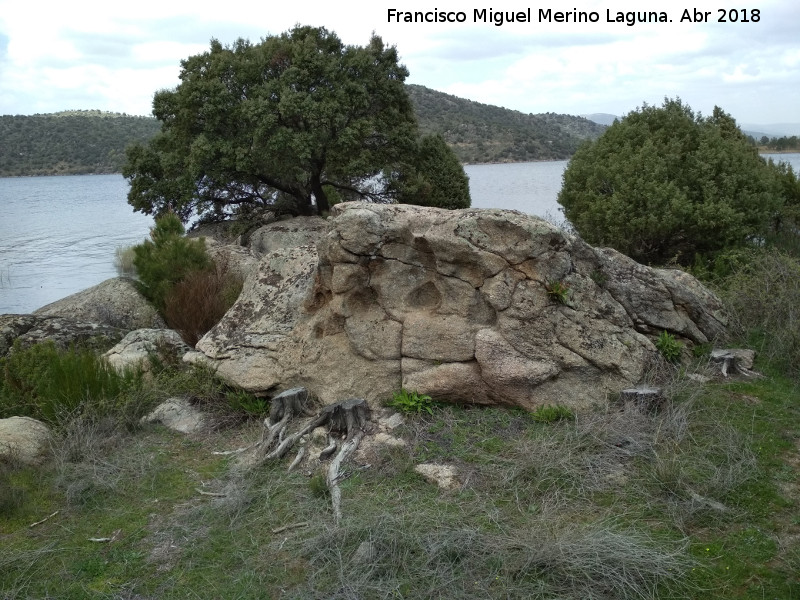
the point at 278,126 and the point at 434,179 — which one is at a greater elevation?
the point at 278,126

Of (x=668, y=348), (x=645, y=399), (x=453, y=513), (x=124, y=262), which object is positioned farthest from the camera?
(x=124, y=262)

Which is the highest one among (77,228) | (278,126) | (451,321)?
(278,126)

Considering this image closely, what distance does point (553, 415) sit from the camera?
6.57 m

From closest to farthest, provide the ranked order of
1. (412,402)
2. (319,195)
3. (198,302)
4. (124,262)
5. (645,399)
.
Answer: (645,399) → (412,402) → (198,302) → (319,195) → (124,262)

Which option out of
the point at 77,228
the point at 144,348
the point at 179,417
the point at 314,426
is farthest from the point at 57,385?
the point at 77,228

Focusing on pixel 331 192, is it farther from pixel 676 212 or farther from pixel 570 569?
pixel 570 569

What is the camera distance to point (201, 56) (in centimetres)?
1864

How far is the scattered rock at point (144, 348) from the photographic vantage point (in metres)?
8.37

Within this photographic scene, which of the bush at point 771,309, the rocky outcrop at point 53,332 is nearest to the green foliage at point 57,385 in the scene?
the rocky outcrop at point 53,332

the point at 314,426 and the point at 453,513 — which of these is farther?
the point at 314,426

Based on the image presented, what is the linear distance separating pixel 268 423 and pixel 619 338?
3401mm

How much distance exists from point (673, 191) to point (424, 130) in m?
27.0

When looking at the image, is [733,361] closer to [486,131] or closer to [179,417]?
[179,417]

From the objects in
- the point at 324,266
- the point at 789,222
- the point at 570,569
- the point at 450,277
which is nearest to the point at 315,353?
the point at 324,266
